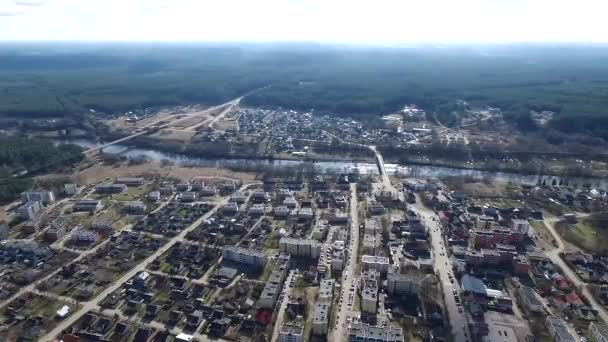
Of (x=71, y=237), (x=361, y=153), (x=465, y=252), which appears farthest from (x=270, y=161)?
(x=465, y=252)

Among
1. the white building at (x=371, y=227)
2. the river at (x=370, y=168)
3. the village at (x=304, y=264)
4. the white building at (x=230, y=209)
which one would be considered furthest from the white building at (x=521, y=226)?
the white building at (x=230, y=209)

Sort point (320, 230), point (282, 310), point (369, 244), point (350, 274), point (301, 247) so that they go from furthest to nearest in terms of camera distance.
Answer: point (320, 230) < point (369, 244) < point (301, 247) < point (350, 274) < point (282, 310)

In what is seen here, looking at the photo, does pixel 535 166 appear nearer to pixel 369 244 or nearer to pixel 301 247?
pixel 369 244

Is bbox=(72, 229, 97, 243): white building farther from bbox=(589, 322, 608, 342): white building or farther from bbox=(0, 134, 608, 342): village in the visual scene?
bbox=(589, 322, 608, 342): white building

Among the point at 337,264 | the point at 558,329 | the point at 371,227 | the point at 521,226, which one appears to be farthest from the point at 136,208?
the point at 558,329

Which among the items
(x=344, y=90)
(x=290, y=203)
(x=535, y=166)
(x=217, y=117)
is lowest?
(x=217, y=117)
